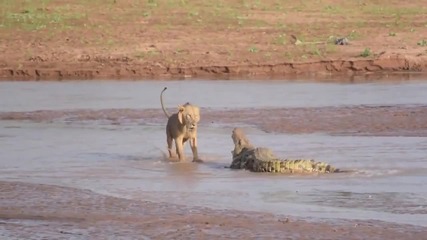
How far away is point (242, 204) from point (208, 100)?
399 inches

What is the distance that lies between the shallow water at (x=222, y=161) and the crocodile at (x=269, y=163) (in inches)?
7.3

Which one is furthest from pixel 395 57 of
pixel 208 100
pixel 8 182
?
pixel 8 182

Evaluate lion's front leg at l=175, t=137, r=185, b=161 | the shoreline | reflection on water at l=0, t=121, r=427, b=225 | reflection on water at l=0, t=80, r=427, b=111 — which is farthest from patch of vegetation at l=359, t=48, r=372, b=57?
lion's front leg at l=175, t=137, r=185, b=161

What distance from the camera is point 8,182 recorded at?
11.4m

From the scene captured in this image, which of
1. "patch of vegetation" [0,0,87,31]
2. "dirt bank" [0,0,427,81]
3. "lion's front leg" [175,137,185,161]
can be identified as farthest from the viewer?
"patch of vegetation" [0,0,87,31]

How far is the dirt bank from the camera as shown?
82.9ft

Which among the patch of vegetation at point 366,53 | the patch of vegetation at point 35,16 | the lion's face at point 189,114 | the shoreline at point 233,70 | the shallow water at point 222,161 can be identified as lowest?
the shoreline at point 233,70

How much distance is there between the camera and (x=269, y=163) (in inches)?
472

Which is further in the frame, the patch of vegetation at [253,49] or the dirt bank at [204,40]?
the patch of vegetation at [253,49]

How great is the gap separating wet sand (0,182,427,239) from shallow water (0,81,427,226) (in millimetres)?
338

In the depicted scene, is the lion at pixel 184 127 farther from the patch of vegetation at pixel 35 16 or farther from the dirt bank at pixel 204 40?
the patch of vegetation at pixel 35 16

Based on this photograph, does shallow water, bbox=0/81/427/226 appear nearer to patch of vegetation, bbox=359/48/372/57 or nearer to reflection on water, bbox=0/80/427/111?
reflection on water, bbox=0/80/427/111

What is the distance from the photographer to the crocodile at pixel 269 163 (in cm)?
1182

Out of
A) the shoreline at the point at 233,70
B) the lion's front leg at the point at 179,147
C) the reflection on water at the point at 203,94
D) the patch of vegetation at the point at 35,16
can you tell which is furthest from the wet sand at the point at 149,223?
the patch of vegetation at the point at 35,16
